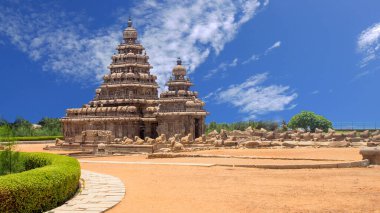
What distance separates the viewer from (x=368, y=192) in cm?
1292

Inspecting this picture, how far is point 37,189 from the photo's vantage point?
988cm

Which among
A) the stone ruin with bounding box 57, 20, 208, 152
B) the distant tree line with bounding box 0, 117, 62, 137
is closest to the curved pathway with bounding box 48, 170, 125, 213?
the stone ruin with bounding box 57, 20, 208, 152

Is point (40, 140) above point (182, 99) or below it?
below

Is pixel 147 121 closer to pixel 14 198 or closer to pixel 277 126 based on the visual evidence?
pixel 277 126

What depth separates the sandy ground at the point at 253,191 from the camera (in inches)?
420

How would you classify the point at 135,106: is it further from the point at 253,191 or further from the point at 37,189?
the point at 37,189

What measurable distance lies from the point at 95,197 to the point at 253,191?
450cm

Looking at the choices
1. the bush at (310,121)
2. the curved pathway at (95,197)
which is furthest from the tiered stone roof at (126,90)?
the curved pathway at (95,197)

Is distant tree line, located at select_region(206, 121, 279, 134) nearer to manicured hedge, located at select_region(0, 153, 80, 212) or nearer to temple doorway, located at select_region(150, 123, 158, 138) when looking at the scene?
temple doorway, located at select_region(150, 123, 158, 138)

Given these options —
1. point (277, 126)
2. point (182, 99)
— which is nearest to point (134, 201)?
point (182, 99)

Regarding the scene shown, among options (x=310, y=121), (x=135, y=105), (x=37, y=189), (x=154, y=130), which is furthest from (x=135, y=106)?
(x=37, y=189)

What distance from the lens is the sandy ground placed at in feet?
35.0

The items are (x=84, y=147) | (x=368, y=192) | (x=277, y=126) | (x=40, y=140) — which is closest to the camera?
(x=368, y=192)

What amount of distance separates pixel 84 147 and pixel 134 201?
34.1m
